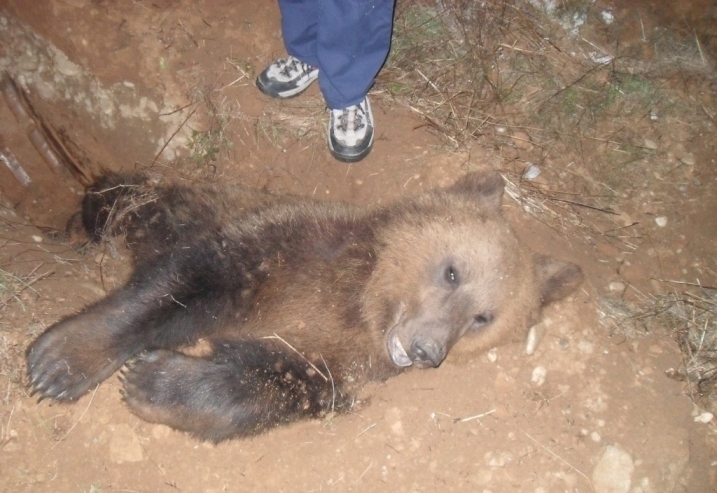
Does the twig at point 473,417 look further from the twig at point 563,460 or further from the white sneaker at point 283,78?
the white sneaker at point 283,78

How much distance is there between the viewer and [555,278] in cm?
378

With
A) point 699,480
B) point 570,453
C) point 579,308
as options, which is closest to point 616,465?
point 570,453

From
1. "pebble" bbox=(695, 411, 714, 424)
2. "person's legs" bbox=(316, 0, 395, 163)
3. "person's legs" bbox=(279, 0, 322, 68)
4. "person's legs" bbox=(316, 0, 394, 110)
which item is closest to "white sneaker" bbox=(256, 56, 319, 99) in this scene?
"person's legs" bbox=(279, 0, 322, 68)

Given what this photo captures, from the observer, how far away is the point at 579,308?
415cm

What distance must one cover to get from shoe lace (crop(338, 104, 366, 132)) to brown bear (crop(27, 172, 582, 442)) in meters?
0.99

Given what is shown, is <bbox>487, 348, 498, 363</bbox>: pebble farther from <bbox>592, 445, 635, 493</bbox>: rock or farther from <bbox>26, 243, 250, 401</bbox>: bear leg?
<bbox>26, 243, 250, 401</bbox>: bear leg

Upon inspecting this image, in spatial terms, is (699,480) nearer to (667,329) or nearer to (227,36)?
(667,329)

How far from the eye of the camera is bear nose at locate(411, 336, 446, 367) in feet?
10.2

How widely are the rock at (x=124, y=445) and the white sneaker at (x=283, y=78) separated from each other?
123 inches

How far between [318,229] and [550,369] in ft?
7.04

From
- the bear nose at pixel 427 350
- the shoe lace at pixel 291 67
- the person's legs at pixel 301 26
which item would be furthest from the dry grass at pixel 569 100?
the bear nose at pixel 427 350

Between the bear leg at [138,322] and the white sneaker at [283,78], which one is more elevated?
the white sneaker at [283,78]

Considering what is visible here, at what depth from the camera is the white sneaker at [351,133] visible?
4496 millimetres

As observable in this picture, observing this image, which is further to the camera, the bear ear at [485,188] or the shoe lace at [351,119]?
the shoe lace at [351,119]
